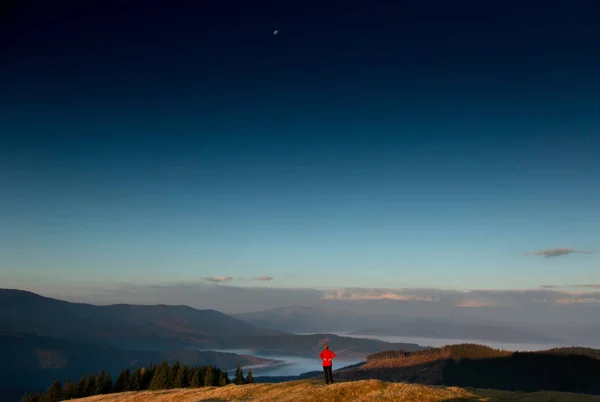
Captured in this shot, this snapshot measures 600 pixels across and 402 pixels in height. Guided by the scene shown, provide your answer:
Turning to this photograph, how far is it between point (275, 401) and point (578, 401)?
29818 millimetres

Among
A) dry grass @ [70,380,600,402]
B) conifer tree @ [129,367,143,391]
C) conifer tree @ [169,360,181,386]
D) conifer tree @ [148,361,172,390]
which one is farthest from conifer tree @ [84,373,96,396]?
dry grass @ [70,380,600,402]

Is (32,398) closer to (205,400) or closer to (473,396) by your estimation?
(205,400)

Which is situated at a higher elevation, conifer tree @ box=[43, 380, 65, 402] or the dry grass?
the dry grass

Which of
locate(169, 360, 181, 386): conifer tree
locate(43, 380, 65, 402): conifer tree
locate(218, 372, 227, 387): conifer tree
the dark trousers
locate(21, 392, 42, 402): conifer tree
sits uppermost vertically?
the dark trousers

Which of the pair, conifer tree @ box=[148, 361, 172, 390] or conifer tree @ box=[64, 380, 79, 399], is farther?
conifer tree @ box=[64, 380, 79, 399]

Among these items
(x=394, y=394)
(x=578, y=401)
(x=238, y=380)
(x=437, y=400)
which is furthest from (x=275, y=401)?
(x=238, y=380)

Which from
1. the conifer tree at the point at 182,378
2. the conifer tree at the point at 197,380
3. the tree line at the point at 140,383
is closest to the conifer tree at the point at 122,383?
the tree line at the point at 140,383

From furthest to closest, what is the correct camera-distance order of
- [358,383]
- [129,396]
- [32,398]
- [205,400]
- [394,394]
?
[32,398] < [129,396] < [205,400] < [358,383] < [394,394]

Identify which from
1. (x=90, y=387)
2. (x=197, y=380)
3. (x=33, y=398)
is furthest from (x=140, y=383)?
(x=33, y=398)

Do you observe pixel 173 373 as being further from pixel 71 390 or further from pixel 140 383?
pixel 71 390

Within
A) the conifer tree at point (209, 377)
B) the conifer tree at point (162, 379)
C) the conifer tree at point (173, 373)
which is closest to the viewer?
the conifer tree at point (209, 377)

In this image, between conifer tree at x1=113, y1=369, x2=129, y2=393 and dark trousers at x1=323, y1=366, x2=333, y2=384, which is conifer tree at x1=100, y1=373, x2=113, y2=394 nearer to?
conifer tree at x1=113, y1=369, x2=129, y2=393

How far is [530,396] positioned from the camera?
3744 centimetres

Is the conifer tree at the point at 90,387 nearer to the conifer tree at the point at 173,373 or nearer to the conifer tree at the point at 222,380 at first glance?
the conifer tree at the point at 173,373
